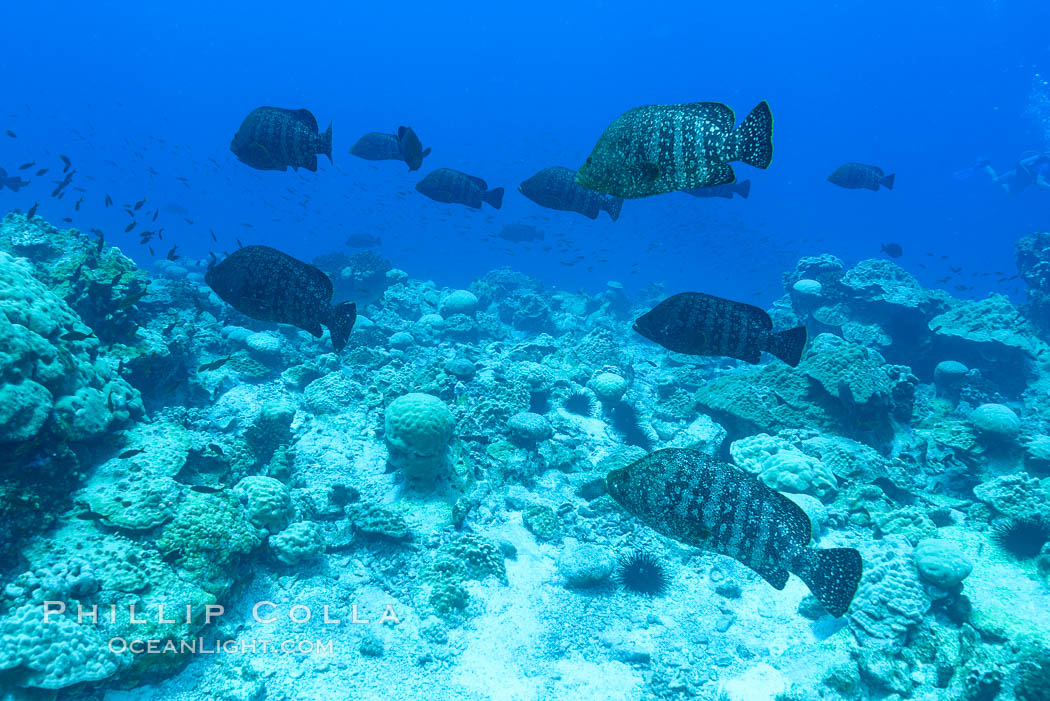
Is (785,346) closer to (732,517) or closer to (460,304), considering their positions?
(732,517)

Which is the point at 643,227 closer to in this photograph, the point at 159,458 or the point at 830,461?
the point at 830,461

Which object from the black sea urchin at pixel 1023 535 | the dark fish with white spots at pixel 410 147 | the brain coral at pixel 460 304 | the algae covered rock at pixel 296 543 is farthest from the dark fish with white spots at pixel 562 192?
the brain coral at pixel 460 304

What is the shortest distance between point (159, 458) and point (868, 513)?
10679mm

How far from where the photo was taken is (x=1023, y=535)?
684 centimetres

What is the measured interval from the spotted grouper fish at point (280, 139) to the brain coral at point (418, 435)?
411cm

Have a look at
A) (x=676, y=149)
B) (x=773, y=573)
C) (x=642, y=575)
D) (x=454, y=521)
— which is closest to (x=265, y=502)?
(x=454, y=521)

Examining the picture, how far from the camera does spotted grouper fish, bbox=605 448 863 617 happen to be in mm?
2637

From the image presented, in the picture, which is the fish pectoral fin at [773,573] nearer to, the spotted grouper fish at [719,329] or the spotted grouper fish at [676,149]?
the spotted grouper fish at [719,329]

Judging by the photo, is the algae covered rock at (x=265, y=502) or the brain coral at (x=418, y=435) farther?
the brain coral at (x=418, y=435)

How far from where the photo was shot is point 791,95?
103875 mm

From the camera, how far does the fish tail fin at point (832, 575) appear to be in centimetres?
275

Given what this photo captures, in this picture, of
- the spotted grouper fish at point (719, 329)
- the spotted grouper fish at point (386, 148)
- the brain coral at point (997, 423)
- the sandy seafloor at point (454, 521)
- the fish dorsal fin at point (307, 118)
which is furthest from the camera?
the brain coral at point (997, 423)

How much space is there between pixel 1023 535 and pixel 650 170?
30.2 ft

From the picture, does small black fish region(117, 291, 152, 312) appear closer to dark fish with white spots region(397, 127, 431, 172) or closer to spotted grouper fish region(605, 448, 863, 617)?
dark fish with white spots region(397, 127, 431, 172)
